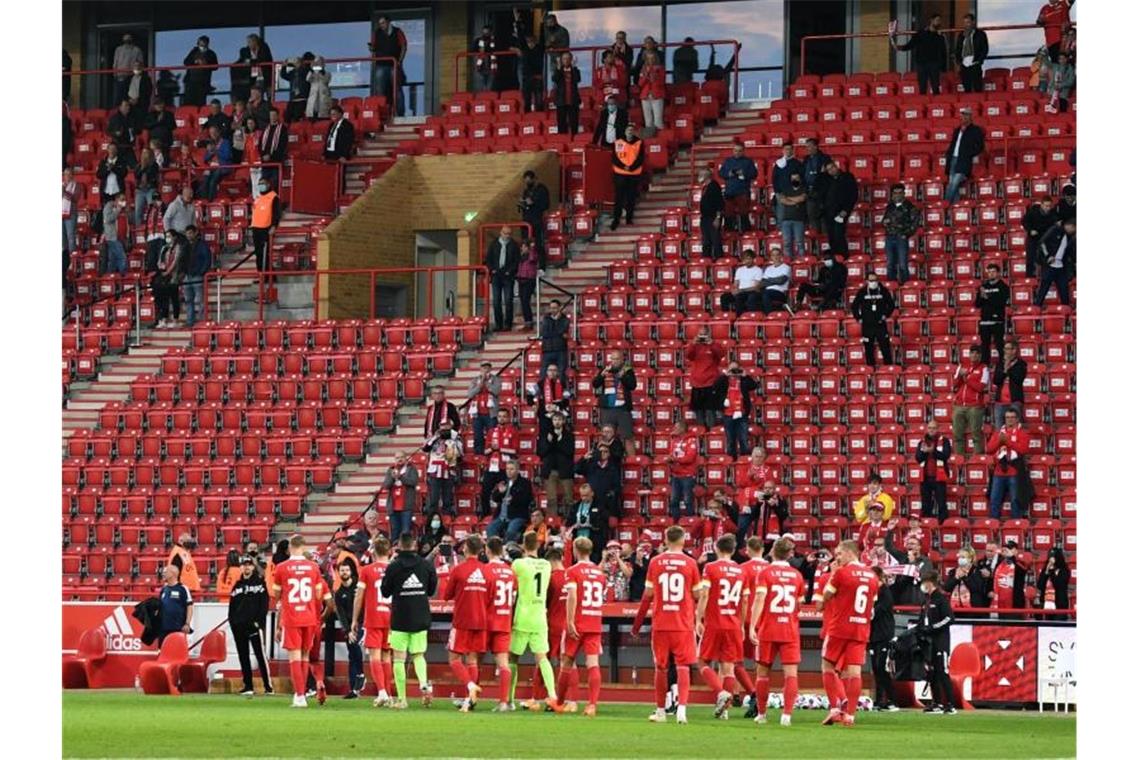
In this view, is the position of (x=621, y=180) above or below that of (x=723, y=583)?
above

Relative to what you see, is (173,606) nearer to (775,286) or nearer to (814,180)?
(775,286)

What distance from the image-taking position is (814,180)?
117 ft

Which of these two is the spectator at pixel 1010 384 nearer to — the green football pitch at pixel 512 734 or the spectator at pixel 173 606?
the green football pitch at pixel 512 734

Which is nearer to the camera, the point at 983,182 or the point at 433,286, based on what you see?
the point at 983,182

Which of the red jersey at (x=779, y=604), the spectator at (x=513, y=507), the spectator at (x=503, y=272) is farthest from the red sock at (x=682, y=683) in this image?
Result: the spectator at (x=503, y=272)

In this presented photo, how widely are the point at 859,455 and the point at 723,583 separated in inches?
398

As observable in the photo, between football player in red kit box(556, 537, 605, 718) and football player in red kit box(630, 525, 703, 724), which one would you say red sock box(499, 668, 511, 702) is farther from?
football player in red kit box(630, 525, 703, 724)

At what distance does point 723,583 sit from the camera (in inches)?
900

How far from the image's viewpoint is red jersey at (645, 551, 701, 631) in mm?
22312

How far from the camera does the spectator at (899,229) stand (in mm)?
34688

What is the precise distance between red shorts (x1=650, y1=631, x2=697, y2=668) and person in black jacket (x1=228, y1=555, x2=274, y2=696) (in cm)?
653

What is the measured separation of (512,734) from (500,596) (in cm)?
332
